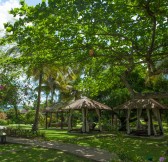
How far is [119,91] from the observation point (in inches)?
1001

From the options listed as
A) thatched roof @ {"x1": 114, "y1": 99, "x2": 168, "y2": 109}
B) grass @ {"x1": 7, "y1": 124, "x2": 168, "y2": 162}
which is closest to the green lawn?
grass @ {"x1": 7, "y1": 124, "x2": 168, "y2": 162}

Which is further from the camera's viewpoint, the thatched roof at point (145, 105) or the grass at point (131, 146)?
the thatched roof at point (145, 105)

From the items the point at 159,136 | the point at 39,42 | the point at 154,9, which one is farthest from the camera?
the point at 159,136

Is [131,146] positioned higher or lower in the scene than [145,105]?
lower

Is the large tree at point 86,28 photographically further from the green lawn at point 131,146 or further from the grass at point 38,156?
the grass at point 38,156

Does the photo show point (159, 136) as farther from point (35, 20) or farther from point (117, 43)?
point (35, 20)

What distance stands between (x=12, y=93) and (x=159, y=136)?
1060cm

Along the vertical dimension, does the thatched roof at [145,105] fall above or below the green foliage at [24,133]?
above

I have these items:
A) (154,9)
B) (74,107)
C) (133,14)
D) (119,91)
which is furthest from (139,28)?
(119,91)

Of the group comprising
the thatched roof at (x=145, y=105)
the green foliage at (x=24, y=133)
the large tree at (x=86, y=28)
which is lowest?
the green foliage at (x=24, y=133)

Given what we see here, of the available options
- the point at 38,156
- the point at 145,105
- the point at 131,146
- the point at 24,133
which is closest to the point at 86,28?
the point at 38,156

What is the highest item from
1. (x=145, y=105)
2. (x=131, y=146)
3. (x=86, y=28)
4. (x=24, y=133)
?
(x=86, y=28)

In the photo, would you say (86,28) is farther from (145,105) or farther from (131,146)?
(145,105)

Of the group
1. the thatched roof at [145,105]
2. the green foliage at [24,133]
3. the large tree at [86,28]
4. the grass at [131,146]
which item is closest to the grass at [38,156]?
the grass at [131,146]
